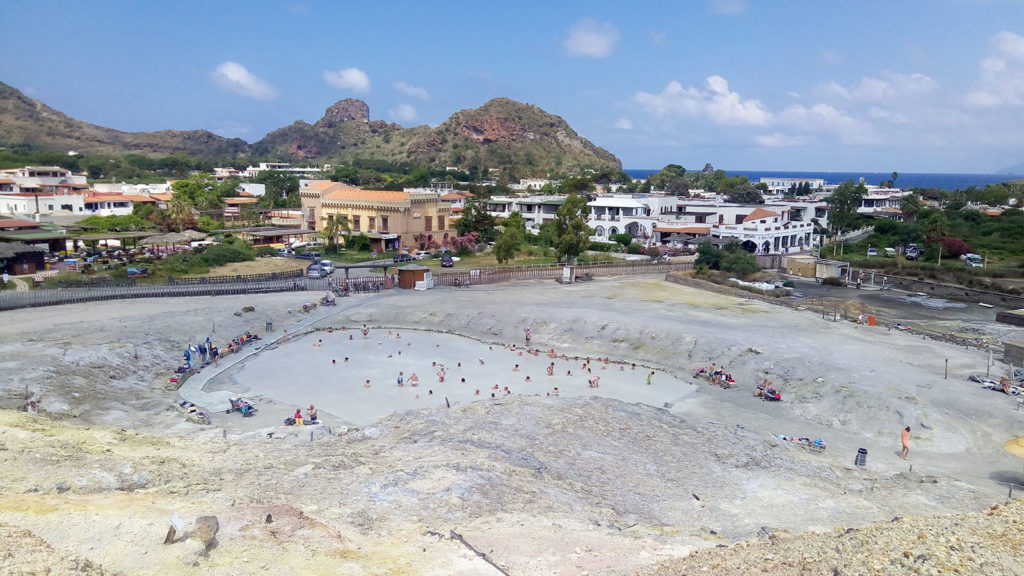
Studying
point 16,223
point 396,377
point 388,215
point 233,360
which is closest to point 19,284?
point 16,223

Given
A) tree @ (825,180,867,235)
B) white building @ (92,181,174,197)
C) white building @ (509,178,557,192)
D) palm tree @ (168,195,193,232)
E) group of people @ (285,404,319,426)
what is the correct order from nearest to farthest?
group of people @ (285,404,319,426) → palm tree @ (168,195,193,232) → tree @ (825,180,867,235) → white building @ (92,181,174,197) → white building @ (509,178,557,192)

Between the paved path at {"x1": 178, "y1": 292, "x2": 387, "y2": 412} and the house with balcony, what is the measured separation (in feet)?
74.2

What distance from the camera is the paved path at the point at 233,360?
87.2 ft

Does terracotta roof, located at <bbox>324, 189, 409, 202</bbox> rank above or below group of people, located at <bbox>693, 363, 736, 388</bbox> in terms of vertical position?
above

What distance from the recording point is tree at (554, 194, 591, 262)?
59188 millimetres

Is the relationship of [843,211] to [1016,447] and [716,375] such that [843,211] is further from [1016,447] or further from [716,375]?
[1016,447]

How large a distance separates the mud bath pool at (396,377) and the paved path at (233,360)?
55cm

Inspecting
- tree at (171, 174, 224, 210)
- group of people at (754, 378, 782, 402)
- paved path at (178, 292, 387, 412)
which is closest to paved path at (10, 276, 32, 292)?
paved path at (178, 292, 387, 412)

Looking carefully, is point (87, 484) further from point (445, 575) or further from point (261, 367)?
point (261, 367)

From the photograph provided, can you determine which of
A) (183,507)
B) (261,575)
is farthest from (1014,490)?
(183,507)

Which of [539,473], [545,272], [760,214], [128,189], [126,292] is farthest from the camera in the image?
[128,189]

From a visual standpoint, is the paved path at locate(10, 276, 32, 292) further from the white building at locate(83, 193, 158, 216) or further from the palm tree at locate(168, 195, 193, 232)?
the white building at locate(83, 193, 158, 216)

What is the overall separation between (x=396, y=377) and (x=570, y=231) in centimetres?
3206

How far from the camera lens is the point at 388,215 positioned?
69.8m
